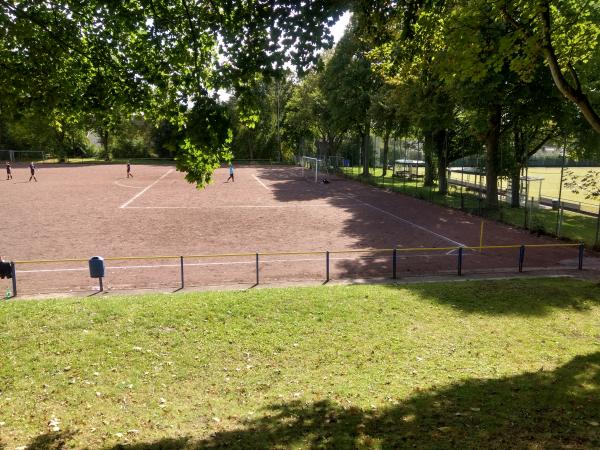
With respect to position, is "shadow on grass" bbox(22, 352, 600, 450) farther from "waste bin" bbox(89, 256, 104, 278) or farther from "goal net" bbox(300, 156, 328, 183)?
"goal net" bbox(300, 156, 328, 183)

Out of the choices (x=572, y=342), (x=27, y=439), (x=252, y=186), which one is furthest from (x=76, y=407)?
(x=252, y=186)

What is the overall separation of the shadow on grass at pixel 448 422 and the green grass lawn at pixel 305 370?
0.10 ft

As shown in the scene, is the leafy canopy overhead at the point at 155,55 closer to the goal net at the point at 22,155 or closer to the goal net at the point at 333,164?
the goal net at the point at 333,164

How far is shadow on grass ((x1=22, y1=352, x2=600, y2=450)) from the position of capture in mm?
6109

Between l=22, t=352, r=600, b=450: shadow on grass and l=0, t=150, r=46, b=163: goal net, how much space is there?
264 ft

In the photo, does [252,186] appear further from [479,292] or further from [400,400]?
[400,400]

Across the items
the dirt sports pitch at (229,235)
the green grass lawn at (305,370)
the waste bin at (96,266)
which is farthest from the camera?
the dirt sports pitch at (229,235)

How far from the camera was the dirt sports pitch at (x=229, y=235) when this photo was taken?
1650cm

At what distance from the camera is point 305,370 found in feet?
30.1

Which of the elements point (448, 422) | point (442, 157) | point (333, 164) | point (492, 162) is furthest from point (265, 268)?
point (333, 164)

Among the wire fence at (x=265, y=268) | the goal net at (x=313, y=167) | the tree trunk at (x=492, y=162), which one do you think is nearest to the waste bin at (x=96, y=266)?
A: the wire fence at (x=265, y=268)

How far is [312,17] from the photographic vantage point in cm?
845

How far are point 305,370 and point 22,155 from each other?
8296 cm

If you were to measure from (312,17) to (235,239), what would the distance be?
14.2 meters
